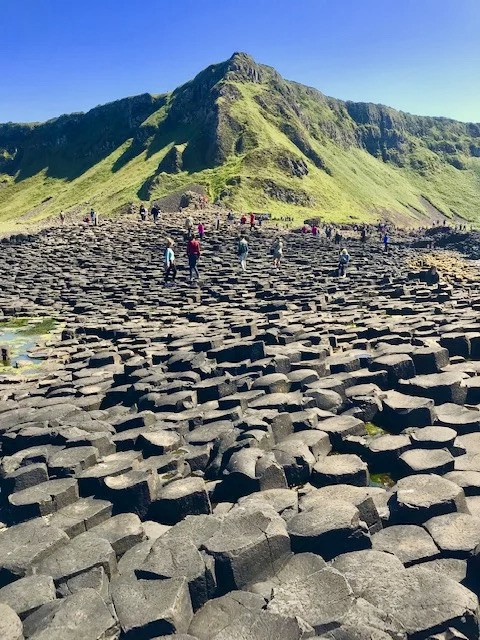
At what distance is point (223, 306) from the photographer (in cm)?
1881

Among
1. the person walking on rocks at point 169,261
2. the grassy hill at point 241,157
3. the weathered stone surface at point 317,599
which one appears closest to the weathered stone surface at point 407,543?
the weathered stone surface at point 317,599

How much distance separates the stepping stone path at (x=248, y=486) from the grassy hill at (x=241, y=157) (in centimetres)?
6091

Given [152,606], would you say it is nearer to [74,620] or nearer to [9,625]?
[74,620]

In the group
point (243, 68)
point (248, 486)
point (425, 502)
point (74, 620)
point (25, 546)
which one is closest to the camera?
point (74, 620)

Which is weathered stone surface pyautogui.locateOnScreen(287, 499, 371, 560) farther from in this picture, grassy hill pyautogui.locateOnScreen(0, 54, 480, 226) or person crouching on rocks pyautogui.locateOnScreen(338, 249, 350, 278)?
grassy hill pyautogui.locateOnScreen(0, 54, 480, 226)

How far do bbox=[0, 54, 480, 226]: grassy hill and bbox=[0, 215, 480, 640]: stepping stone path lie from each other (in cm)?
6091

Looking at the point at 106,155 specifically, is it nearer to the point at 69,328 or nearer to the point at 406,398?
the point at 69,328

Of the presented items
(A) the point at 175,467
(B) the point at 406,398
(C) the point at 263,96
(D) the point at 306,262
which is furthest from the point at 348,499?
(C) the point at 263,96

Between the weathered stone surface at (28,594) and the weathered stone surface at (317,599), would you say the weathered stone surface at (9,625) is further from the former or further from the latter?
the weathered stone surface at (317,599)

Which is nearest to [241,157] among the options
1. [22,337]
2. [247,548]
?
[22,337]

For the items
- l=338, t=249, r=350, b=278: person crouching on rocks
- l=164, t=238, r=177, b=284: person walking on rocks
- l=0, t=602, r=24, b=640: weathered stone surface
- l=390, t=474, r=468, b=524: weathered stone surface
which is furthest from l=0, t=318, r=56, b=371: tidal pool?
l=338, t=249, r=350, b=278: person crouching on rocks

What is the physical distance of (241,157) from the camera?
90.6 metres

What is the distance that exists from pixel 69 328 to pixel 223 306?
5.25m

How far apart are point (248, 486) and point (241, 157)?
89.6m
